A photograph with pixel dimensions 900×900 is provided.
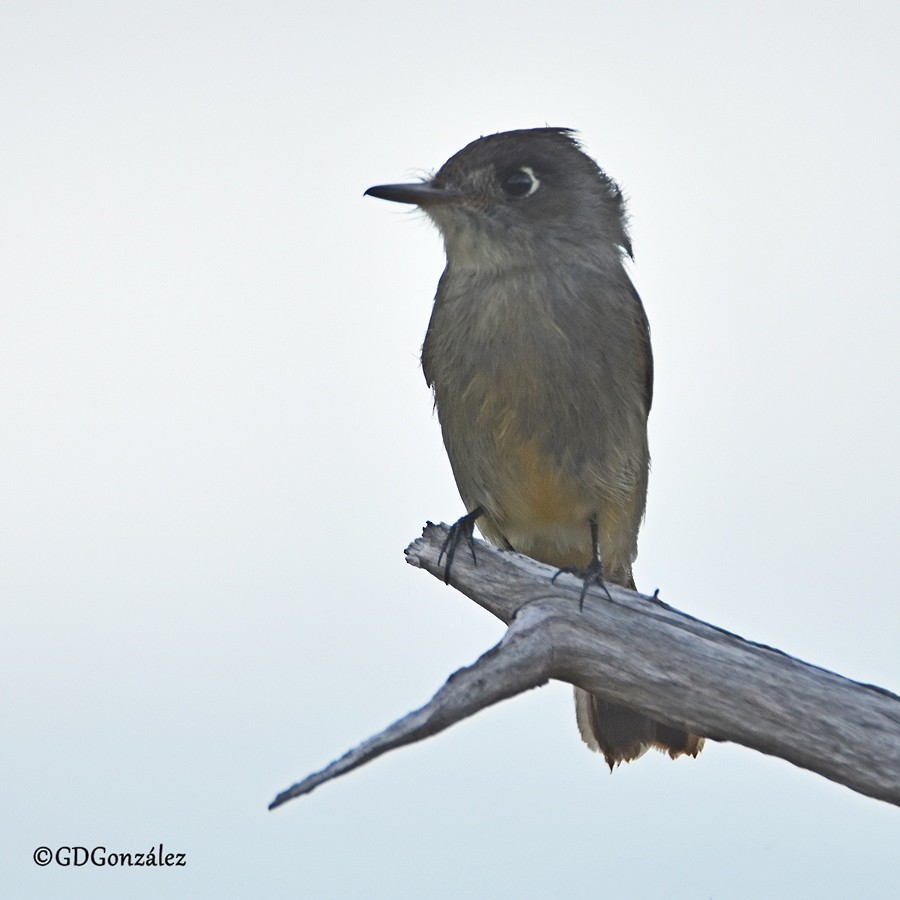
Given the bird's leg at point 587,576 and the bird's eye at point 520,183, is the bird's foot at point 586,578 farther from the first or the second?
the bird's eye at point 520,183

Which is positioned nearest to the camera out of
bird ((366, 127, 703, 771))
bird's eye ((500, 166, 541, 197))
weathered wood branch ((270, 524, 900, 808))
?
weathered wood branch ((270, 524, 900, 808))

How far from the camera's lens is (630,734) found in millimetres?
6340

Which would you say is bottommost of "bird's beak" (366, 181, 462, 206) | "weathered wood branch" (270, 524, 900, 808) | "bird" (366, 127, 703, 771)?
"weathered wood branch" (270, 524, 900, 808)

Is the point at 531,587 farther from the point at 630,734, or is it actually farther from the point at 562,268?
the point at 562,268

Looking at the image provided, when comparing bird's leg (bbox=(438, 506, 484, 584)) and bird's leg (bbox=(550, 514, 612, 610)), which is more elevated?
bird's leg (bbox=(438, 506, 484, 584))

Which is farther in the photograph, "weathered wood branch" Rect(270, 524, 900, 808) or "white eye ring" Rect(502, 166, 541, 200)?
"white eye ring" Rect(502, 166, 541, 200)

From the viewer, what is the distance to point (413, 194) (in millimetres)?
6293

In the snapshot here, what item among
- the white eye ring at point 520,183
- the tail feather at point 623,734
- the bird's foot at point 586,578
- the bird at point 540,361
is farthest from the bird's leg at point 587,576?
the white eye ring at point 520,183

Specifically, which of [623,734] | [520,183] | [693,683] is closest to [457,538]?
[623,734]

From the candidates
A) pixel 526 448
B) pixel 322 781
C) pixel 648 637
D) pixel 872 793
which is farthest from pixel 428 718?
pixel 526 448

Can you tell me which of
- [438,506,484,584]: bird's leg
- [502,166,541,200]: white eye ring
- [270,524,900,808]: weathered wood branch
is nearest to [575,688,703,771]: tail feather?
[438,506,484,584]: bird's leg

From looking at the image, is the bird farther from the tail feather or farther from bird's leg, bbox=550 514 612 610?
bird's leg, bbox=550 514 612 610

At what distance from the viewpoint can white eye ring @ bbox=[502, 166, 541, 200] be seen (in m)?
6.41

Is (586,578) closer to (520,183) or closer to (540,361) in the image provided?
(540,361)
